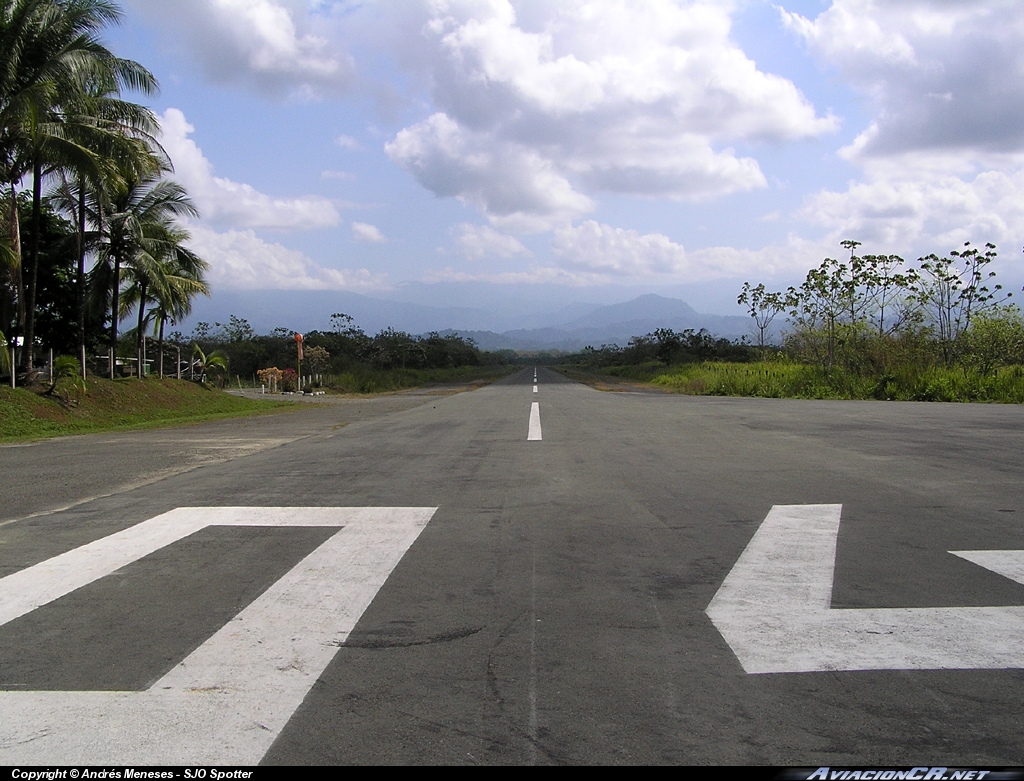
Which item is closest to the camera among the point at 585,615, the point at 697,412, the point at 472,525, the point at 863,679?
the point at 863,679

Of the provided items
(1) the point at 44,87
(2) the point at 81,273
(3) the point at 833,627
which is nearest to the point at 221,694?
(3) the point at 833,627

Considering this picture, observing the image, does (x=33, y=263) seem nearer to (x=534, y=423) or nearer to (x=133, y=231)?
(x=133, y=231)

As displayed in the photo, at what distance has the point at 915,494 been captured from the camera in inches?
285

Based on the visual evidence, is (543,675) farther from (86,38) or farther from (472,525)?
(86,38)

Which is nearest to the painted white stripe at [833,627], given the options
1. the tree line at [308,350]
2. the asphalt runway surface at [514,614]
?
the asphalt runway surface at [514,614]

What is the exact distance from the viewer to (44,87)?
18219mm

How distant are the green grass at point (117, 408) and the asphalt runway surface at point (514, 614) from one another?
36.2ft

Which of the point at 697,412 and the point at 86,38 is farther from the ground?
the point at 86,38

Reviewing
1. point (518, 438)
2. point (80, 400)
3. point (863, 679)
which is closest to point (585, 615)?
point (863, 679)

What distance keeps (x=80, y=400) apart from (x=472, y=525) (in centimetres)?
Answer: 1918

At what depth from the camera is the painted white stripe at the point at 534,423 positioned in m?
13.1

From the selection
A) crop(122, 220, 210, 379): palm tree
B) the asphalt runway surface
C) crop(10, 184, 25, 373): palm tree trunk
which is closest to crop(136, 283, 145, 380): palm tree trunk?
crop(122, 220, 210, 379): palm tree

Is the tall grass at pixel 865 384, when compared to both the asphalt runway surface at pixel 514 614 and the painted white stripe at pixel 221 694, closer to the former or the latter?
the asphalt runway surface at pixel 514 614

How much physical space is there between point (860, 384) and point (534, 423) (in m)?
16.2
